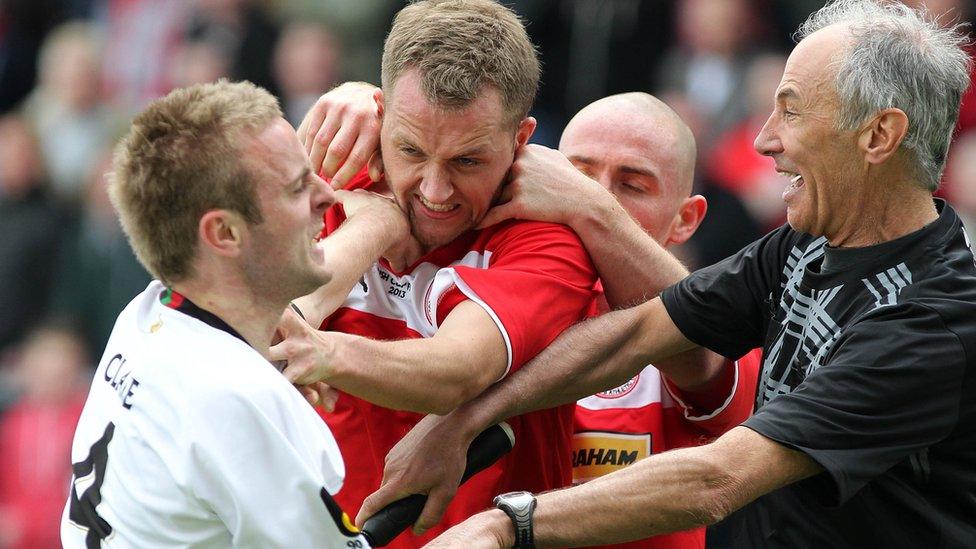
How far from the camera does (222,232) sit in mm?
2742

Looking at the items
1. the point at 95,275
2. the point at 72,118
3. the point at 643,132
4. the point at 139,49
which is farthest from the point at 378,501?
the point at 139,49

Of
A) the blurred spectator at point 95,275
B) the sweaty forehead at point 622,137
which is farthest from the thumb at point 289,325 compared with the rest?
the blurred spectator at point 95,275

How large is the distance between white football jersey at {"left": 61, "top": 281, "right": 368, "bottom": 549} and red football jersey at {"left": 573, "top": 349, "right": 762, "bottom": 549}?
4.74ft

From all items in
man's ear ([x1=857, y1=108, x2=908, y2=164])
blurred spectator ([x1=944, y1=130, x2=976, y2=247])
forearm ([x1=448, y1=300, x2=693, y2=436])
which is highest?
man's ear ([x1=857, y1=108, x2=908, y2=164])

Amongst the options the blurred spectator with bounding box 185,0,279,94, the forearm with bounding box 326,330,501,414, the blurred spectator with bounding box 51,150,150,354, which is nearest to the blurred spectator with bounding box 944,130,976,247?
the forearm with bounding box 326,330,501,414

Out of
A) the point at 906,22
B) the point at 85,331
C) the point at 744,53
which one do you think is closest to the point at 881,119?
the point at 906,22

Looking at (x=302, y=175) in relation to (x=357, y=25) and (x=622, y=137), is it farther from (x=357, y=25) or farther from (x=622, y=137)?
(x=357, y=25)

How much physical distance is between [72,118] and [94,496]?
23.0 ft

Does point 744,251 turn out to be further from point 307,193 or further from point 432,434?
point 307,193

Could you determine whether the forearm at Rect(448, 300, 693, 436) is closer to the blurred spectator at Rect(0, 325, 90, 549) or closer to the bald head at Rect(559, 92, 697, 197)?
the bald head at Rect(559, 92, 697, 197)

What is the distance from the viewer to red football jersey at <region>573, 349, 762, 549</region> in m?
4.02

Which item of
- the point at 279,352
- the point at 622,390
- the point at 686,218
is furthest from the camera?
the point at 686,218

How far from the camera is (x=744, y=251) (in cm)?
372

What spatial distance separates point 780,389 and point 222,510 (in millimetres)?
1538
